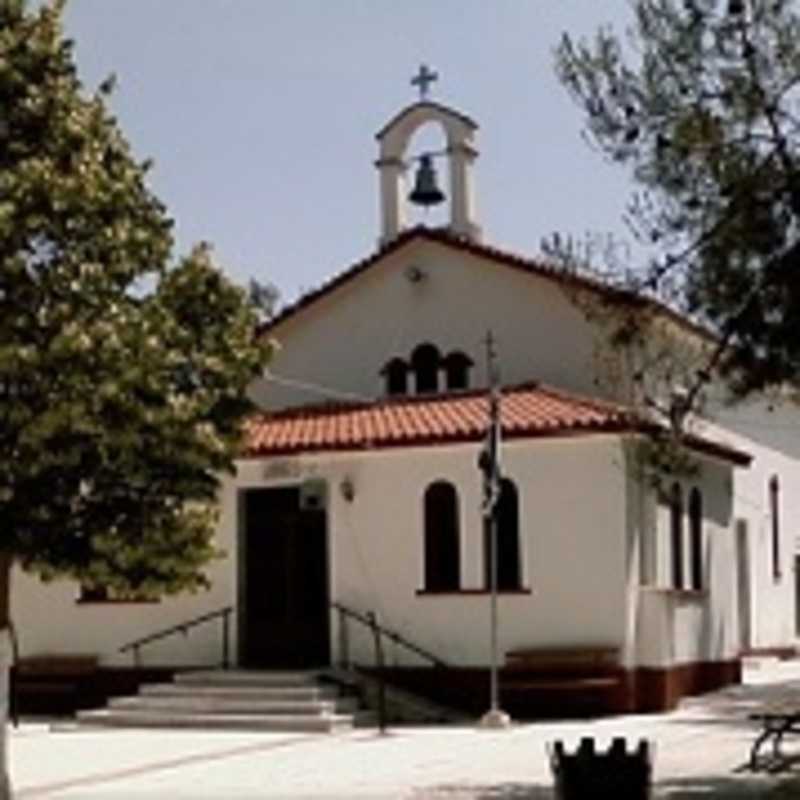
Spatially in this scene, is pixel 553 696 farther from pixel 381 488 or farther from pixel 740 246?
pixel 740 246

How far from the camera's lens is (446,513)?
24328mm

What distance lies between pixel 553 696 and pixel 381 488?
12.6ft

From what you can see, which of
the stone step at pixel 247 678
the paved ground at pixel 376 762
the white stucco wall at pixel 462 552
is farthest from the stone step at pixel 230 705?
the white stucco wall at pixel 462 552

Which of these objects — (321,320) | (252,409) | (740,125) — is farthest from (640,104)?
(321,320)

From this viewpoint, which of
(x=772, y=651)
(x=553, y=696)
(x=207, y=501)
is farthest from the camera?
(x=772, y=651)

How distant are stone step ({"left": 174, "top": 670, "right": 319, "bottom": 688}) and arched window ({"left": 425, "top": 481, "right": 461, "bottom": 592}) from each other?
6.88 feet

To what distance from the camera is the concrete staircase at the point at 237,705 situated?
72.7 ft

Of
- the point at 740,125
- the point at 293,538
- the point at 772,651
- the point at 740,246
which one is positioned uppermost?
the point at 740,125

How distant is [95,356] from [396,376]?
1568cm

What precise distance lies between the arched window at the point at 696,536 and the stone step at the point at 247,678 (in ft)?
20.1

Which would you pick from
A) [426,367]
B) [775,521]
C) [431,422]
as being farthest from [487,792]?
[775,521]

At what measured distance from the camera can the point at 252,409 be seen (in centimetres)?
1562

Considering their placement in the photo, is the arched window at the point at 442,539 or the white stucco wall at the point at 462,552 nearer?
the white stucco wall at the point at 462,552

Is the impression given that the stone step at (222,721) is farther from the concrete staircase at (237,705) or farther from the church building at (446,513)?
the church building at (446,513)
